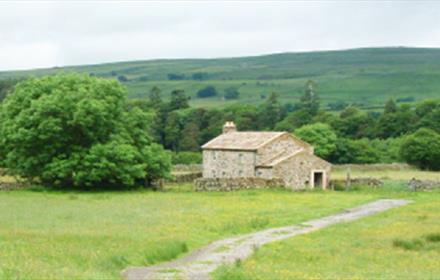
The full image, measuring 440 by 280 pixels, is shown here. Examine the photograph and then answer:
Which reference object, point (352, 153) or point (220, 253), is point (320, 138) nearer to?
point (352, 153)

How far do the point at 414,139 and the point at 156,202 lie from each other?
55651 millimetres

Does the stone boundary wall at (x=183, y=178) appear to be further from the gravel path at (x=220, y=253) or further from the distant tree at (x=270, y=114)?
the distant tree at (x=270, y=114)

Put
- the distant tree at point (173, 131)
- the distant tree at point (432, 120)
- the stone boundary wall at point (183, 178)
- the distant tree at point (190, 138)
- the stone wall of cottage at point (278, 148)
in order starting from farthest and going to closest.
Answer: the distant tree at point (173, 131) < the distant tree at point (190, 138) < the distant tree at point (432, 120) < the stone boundary wall at point (183, 178) < the stone wall of cottage at point (278, 148)

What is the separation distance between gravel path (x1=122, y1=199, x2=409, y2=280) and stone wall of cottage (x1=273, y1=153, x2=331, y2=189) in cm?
1771

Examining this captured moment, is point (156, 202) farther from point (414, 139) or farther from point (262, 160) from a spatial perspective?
point (414, 139)

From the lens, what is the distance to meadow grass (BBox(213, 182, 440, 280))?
2331 centimetres

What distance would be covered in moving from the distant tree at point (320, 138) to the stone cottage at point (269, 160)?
40.9 meters

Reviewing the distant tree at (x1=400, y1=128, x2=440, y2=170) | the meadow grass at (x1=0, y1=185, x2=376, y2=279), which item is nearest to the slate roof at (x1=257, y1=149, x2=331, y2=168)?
the meadow grass at (x1=0, y1=185, x2=376, y2=279)

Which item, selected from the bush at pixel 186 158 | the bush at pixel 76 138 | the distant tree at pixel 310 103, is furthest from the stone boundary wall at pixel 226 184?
the distant tree at pixel 310 103

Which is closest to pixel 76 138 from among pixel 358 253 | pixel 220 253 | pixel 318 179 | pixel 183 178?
pixel 183 178

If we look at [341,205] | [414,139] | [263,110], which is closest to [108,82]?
[341,205]

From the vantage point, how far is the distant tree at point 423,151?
9319 cm

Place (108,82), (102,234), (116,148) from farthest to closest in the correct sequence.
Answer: (108,82)
(116,148)
(102,234)

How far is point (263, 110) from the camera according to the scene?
15375 centimetres
